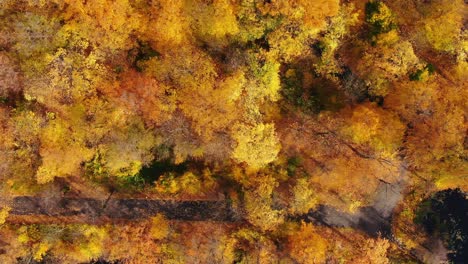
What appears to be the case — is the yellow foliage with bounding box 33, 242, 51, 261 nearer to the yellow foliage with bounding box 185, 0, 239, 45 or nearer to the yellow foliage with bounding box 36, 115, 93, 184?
the yellow foliage with bounding box 36, 115, 93, 184

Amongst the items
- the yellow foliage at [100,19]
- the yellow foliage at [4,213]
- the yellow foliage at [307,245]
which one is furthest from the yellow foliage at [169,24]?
the yellow foliage at [307,245]

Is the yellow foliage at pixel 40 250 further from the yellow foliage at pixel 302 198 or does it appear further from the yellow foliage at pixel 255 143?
the yellow foliage at pixel 302 198

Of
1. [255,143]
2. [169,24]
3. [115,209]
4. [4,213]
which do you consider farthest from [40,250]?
[169,24]

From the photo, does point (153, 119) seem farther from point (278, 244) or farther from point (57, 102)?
point (278, 244)

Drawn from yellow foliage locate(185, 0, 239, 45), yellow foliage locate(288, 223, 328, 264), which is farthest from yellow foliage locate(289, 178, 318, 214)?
yellow foliage locate(185, 0, 239, 45)

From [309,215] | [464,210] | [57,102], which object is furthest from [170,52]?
[464,210]

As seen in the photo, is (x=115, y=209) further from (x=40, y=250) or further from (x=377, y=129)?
(x=377, y=129)
